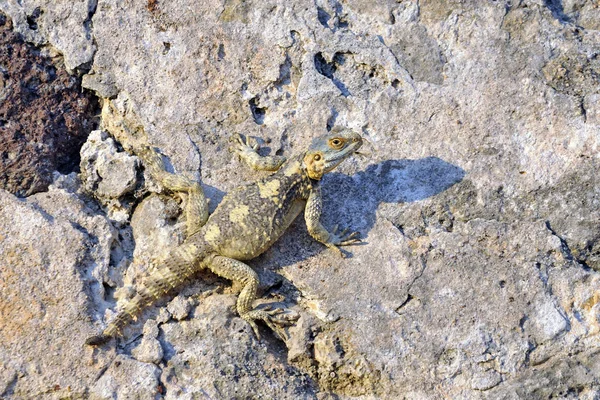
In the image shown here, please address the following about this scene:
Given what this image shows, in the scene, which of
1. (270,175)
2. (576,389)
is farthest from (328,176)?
(576,389)

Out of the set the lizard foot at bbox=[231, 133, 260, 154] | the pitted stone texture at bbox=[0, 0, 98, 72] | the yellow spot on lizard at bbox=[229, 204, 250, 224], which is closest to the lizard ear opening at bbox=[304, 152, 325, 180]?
the lizard foot at bbox=[231, 133, 260, 154]

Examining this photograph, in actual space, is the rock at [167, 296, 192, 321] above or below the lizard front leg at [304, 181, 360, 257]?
below

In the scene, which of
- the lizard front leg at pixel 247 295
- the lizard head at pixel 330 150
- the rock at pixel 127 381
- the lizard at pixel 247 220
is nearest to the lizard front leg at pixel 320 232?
the lizard at pixel 247 220

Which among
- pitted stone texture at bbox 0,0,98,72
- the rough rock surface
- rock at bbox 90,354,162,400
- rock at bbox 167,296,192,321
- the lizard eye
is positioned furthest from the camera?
pitted stone texture at bbox 0,0,98,72

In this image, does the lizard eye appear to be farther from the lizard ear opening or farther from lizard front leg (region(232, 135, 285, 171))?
lizard front leg (region(232, 135, 285, 171))

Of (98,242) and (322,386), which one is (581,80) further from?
(98,242)

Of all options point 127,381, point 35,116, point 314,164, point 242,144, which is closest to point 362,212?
point 314,164
